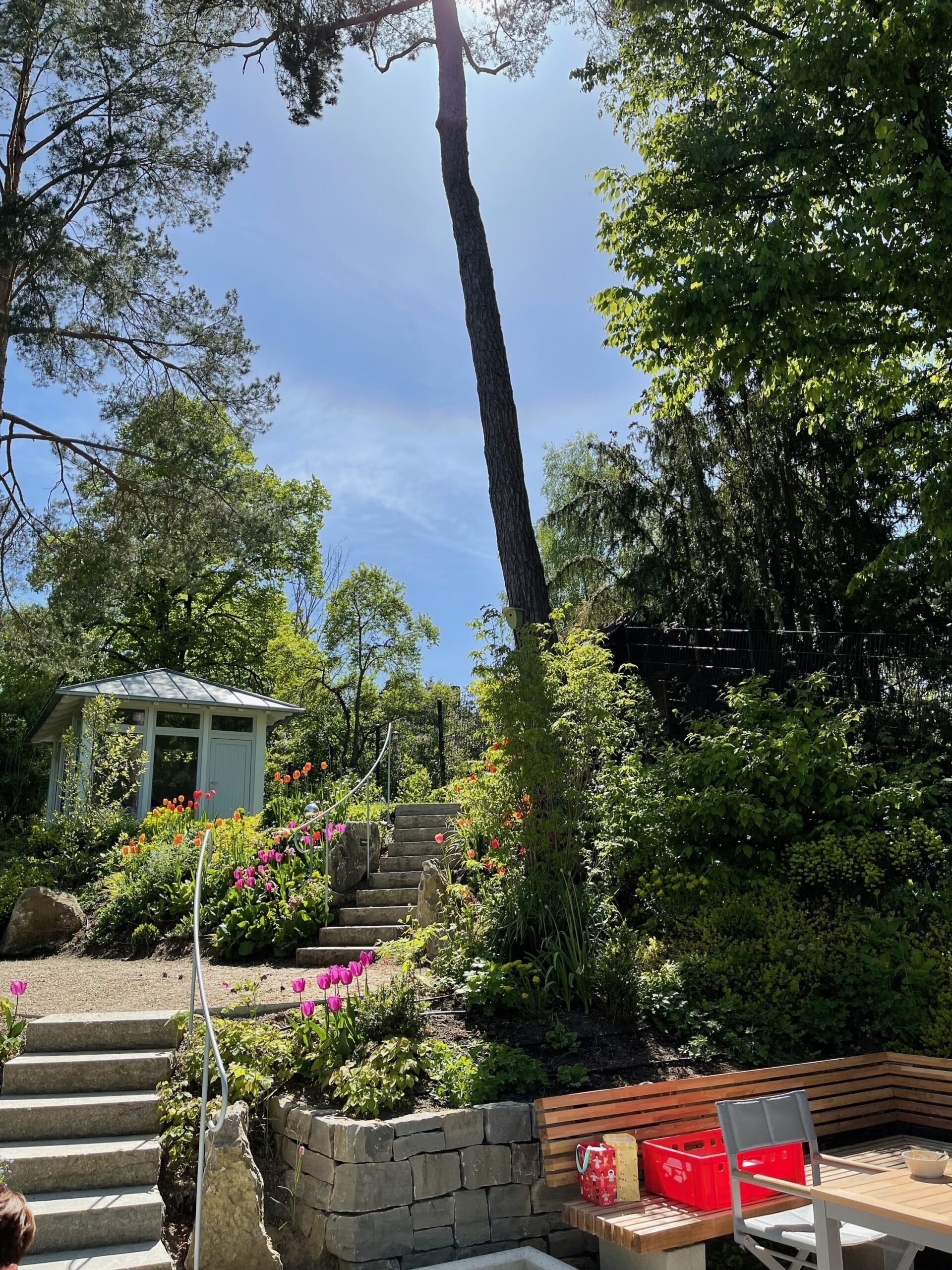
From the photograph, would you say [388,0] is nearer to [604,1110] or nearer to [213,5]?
[213,5]

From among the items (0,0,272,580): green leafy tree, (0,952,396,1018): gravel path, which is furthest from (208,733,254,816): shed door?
(0,952,396,1018): gravel path

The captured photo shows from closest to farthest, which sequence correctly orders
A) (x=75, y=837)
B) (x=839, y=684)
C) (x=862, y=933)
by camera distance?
(x=862, y=933) < (x=839, y=684) < (x=75, y=837)

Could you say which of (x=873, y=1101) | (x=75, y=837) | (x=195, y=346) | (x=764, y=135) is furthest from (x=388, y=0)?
(x=873, y=1101)

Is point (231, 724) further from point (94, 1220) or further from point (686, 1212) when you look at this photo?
point (686, 1212)

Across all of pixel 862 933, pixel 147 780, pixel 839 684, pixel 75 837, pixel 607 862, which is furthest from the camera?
pixel 147 780

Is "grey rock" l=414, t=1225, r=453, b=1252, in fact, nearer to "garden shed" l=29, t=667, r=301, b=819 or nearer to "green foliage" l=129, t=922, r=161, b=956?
"green foliage" l=129, t=922, r=161, b=956

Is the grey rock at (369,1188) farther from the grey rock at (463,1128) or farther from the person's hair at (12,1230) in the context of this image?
the person's hair at (12,1230)

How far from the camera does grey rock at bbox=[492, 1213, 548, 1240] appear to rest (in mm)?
4004

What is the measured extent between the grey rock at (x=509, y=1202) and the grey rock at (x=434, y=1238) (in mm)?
206

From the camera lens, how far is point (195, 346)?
11211 mm

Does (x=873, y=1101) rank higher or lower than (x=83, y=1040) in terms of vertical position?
lower

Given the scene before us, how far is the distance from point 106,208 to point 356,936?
8.51 metres

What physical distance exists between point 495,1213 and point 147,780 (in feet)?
35.6

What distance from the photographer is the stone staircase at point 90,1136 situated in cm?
360
